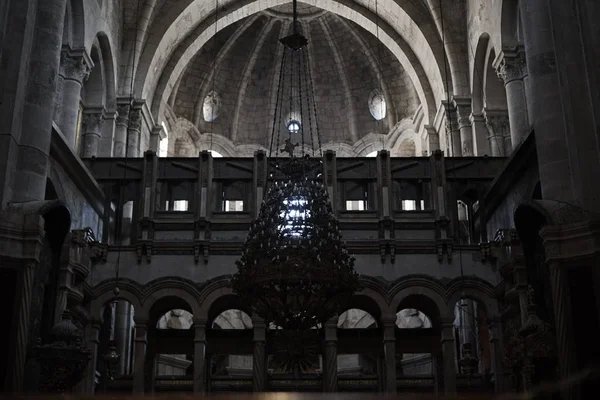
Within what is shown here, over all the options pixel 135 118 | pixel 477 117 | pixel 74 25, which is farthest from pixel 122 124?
pixel 477 117

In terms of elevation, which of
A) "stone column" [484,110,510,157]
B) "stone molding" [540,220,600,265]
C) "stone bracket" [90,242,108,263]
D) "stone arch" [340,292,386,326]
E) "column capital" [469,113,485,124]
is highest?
"column capital" [469,113,485,124]

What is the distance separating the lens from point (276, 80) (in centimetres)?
3288

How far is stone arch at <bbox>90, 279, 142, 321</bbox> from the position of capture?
18.8 meters

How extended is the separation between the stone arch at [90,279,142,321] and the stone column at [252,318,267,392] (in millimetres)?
2836

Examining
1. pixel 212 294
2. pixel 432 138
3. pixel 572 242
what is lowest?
pixel 572 242

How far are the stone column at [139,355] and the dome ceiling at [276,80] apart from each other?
1405 cm

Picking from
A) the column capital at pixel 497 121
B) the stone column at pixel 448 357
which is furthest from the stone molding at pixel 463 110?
the stone column at pixel 448 357

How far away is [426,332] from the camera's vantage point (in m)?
20.3

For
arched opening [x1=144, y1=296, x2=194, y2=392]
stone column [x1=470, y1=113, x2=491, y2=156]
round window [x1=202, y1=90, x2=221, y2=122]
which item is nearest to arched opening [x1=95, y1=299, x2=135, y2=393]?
arched opening [x1=144, y1=296, x2=194, y2=392]

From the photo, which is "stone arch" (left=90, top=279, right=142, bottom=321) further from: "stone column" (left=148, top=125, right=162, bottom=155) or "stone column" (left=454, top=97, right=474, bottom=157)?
"stone column" (left=454, top=97, right=474, bottom=157)

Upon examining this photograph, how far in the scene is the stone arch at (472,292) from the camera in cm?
1877

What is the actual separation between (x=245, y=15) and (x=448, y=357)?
15.7m

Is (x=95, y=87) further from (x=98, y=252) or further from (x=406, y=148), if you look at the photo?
(x=406, y=148)

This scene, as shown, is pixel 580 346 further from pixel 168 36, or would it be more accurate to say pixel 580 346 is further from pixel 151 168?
pixel 168 36
